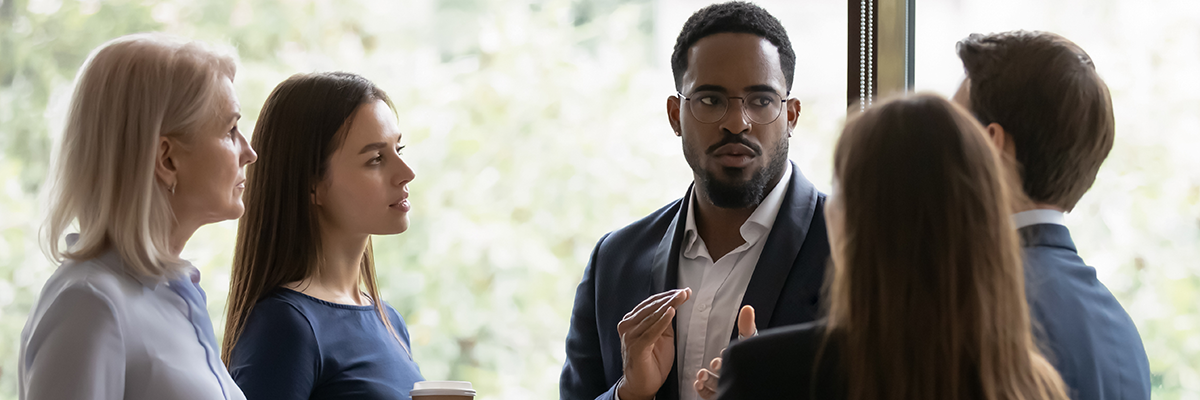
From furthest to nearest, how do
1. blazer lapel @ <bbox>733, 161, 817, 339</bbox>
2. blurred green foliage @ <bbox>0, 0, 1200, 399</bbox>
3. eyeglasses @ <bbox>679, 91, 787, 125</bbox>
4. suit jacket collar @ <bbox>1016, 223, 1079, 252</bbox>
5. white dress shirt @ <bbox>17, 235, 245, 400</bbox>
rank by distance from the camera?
blurred green foliage @ <bbox>0, 0, 1200, 399</bbox>, eyeglasses @ <bbox>679, 91, 787, 125</bbox>, blazer lapel @ <bbox>733, 161, 817, 339</bbox>, suit jacket collar @ <bbox>1016, 223, 1079, 252</bbox>, white dress shirt @ <bbox>17, 235, 245, 400</bbox>

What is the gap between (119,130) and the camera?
1.09 m

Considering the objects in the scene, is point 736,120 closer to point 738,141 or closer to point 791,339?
point 738,141

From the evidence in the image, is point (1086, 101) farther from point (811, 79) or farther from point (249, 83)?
point (249, 83)

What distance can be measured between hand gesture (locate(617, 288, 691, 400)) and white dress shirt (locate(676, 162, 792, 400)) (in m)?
0.06

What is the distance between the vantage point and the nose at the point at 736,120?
1568 millimetres

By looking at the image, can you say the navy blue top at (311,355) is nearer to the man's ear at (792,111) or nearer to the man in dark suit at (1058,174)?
the man's ear at (792,111)

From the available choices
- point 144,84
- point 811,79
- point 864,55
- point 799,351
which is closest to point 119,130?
point 144,84

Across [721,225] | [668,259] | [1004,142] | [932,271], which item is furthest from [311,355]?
[1004,142]

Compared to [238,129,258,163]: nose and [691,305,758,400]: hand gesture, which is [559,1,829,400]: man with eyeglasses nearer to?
[691,305,758,400]: hand gesture

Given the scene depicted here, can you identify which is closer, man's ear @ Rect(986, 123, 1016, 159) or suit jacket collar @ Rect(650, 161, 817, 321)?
man's ear @ Rect(986, 123, 1016, 159)

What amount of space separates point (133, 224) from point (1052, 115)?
46.3 inches

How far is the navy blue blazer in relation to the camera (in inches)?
40.5

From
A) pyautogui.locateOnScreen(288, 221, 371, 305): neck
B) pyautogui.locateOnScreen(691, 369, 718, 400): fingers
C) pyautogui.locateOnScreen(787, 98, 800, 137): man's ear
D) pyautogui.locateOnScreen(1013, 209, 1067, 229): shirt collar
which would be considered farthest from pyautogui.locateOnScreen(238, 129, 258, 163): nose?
pyautogui.locateOnScreen(1013, 209, 1067, 229): shirt collar

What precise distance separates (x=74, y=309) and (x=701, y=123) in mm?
1024
